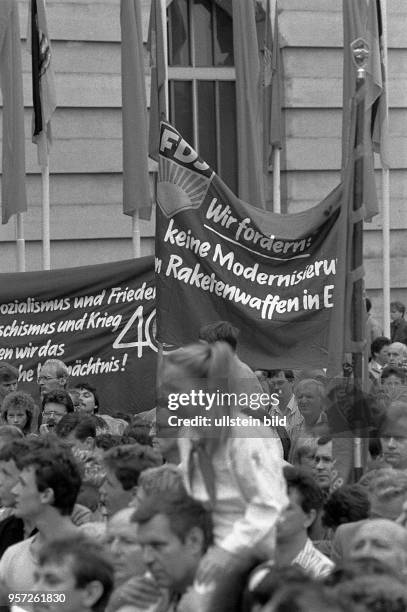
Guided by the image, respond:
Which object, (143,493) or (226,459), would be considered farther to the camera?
(143,493)

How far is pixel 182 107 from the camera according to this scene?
1956cm

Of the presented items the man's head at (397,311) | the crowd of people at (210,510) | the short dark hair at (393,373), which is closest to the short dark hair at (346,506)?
the crowd of people at (210,510)

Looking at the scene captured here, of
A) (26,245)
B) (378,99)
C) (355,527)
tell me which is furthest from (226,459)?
(26,245)

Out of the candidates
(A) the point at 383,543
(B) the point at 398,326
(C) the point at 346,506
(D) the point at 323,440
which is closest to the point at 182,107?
(B) the point at 398,326

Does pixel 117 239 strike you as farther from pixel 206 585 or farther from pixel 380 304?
pixel 206 585

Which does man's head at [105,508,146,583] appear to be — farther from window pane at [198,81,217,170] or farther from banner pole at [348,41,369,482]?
window pane at [198,81,217,170]

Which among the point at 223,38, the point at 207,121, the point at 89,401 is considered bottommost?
the point at 89,401

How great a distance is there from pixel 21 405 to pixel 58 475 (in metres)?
3.95

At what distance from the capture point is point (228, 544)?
493cm

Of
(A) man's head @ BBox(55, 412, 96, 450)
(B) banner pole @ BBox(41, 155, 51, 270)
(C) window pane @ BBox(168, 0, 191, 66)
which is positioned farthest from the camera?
(C) window pane @ BBox(168, 0, 191, 66)

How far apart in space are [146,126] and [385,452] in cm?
774

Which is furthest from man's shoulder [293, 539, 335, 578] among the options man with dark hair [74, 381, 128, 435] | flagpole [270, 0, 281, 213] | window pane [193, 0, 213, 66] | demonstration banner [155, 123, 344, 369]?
window pane [193, 0, 213, 66]

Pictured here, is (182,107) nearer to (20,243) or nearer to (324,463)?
(20,243)

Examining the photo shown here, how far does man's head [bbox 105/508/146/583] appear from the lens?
5.90m
